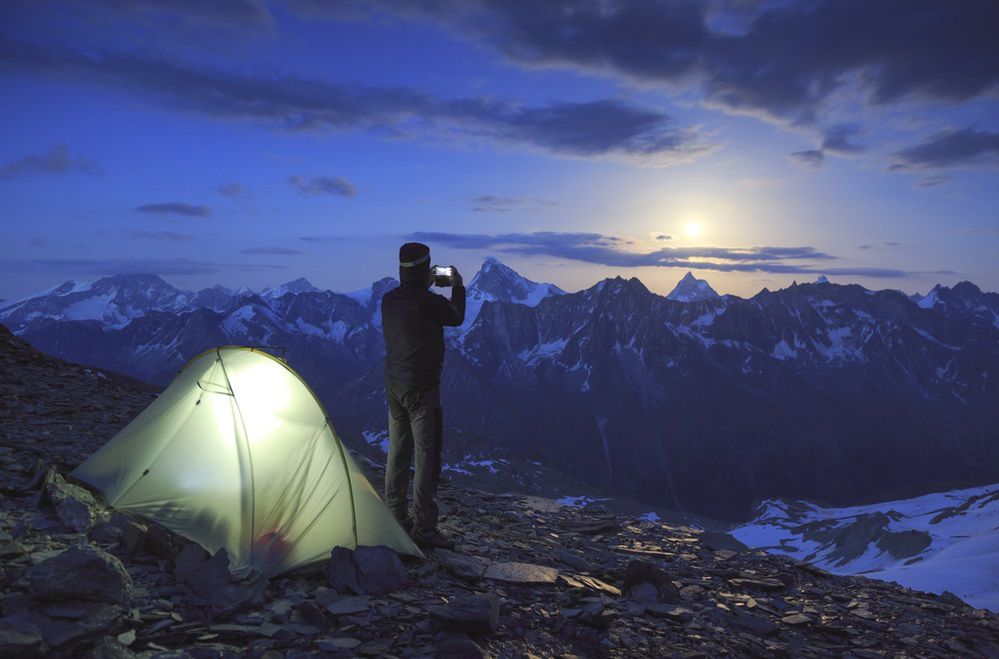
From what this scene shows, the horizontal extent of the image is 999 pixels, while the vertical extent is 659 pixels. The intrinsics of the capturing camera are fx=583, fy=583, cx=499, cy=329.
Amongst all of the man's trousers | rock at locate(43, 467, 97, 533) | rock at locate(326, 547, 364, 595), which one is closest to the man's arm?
the man's trousers

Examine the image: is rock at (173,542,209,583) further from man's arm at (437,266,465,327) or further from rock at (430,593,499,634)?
man's arm at (437,266,465,327)

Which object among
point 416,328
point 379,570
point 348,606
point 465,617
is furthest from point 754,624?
point 416,328

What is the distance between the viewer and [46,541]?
8070 millimetres

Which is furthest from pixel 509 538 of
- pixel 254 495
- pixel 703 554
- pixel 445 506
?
pixel 254 495

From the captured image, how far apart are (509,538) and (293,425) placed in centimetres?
570

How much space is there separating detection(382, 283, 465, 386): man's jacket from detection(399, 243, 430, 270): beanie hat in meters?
0.35

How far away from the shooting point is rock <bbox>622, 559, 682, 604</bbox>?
1003 cm

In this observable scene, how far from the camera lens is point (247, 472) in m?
9.27

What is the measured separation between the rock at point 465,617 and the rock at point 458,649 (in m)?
0.34

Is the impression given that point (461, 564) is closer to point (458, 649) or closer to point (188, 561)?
point (458, 649)

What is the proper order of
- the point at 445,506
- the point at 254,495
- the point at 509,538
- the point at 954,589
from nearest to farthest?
the point at 254,495
the point at 509,538
the point at 445,506
the point at 954,589

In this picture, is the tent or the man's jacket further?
the man's jacket

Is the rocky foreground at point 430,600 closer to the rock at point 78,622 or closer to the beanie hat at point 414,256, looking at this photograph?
the rock at point 78,622

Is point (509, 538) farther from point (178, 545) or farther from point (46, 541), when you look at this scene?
point (46, 541)
